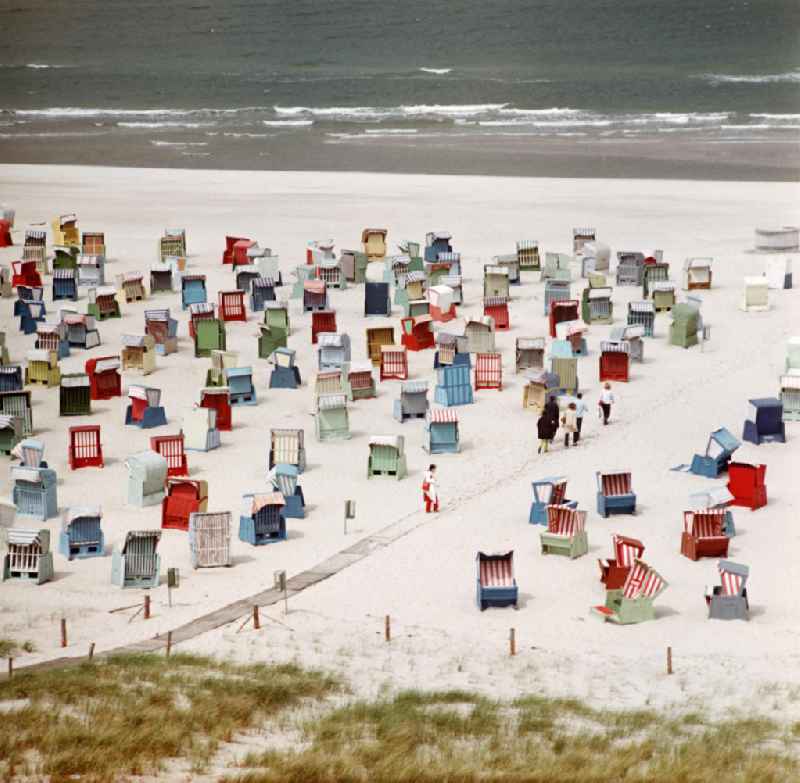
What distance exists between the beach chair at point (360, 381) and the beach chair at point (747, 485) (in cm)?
844

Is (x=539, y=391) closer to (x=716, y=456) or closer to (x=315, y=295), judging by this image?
(x=716, y=456)

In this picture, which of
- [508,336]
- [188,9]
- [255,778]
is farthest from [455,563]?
[188,9]

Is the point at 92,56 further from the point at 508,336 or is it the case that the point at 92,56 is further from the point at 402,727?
the point at 402,727

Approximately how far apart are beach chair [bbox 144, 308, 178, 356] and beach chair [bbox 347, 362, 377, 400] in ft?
17.0

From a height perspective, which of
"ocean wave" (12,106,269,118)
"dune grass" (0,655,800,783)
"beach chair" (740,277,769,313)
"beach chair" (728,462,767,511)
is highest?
"ocean wave" (12,106,269,118)

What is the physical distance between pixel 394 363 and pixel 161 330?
5408 mm

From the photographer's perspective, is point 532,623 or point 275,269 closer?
point 532,623

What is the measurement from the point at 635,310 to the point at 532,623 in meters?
15.2

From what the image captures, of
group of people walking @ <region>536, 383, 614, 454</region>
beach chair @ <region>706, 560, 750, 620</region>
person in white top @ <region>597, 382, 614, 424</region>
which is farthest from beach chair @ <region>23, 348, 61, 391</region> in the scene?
beach chair @ <region>706, 560, 750, 620</region>

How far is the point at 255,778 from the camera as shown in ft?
50.8

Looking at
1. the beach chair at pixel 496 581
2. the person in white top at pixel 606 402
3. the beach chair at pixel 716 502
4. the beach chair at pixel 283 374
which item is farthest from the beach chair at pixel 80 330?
the beach chair at pixel 496 581

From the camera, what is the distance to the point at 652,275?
38281 millimetres

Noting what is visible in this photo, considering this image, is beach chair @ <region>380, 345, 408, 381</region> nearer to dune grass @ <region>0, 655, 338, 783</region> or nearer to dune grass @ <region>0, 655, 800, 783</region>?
dune grass @ <region>0, 655, 338, 783</region>

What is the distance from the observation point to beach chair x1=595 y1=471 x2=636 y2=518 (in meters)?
24.6
